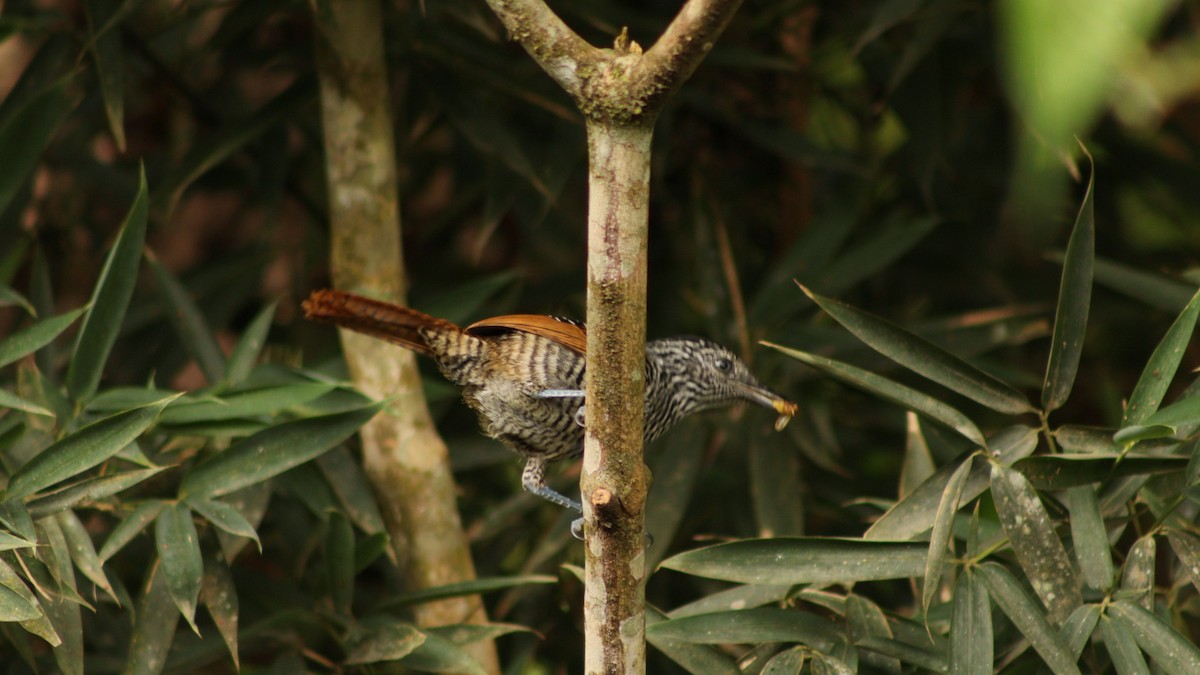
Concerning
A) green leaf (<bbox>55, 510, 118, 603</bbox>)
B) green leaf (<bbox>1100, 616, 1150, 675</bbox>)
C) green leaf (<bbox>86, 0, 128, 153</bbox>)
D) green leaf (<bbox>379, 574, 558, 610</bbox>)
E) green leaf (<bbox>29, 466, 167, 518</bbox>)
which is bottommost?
green leaf (<bbox>379, 574, 558, 610</bbox>)

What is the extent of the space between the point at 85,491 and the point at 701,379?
1.32m

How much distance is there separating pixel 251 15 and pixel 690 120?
143cm

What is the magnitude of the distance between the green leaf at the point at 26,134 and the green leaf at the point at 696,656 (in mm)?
1730

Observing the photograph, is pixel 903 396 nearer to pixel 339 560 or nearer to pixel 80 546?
pixel 339 560

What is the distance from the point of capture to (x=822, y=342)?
317 centimetres

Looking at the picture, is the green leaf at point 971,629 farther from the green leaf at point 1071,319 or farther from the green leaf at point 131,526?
the green leaf at point 131,526

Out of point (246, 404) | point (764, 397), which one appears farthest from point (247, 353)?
point (764, 397)

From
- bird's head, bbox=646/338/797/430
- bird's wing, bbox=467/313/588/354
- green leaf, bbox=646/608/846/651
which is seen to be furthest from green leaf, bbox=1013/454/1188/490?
bird's wing, bbox=467/313/588/354

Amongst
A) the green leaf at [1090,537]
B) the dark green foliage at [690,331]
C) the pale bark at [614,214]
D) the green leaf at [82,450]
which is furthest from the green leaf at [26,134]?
the green leaf at [1090,537]

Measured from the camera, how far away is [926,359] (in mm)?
2127

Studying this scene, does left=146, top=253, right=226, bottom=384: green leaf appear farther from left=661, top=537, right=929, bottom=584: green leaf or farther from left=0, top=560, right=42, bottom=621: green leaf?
left=661, top=537, right=929, bottom=584: green leaf

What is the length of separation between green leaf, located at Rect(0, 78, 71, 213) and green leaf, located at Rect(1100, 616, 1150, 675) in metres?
2.40

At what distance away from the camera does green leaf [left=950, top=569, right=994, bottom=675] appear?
6.30 ft

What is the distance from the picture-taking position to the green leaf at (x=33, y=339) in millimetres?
2301
